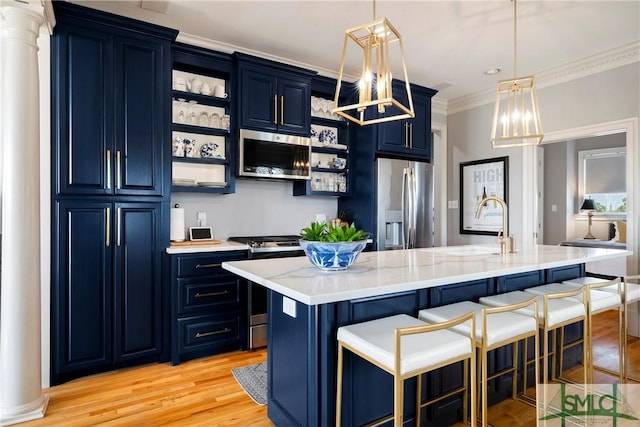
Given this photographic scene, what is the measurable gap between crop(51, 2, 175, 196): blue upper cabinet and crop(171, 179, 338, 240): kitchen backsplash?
0.66m

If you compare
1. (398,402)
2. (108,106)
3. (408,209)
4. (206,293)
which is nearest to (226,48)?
(108,106)

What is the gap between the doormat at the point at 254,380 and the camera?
7.95 feet

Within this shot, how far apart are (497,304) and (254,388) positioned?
1658 millimetres

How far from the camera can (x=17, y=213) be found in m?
2.22

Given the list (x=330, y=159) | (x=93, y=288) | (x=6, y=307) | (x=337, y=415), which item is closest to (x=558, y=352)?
(x=337, y=415)

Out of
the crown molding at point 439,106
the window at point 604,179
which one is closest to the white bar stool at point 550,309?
the crown molding at point 439,106

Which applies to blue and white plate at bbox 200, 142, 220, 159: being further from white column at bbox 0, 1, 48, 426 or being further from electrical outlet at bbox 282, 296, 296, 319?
electrical outlet at bbox 282, 296, 296, 319

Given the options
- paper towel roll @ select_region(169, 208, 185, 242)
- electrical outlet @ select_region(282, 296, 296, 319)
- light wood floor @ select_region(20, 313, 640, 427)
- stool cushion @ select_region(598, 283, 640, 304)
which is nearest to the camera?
electrical outlet @ select_region(282, 296, 296, 319)

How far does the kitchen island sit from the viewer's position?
165 cm

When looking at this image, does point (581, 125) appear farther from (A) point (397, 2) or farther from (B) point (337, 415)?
(B) point (337, 415)

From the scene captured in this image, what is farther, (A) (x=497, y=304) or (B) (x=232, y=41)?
(B) (x=232, y=41)

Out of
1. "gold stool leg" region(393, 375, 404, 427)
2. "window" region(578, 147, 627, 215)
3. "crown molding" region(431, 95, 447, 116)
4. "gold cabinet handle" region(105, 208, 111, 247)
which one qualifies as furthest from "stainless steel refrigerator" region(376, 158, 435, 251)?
"window" region(578, 147, 627, 215)

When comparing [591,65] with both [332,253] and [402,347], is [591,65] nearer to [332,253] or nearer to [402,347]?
[332,253]

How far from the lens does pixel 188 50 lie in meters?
3.24
